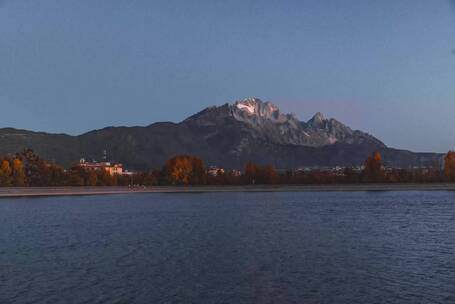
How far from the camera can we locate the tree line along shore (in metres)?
170

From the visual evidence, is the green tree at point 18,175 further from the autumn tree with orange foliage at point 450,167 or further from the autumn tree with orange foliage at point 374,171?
the autumn tree with orange foliage at point 450,167

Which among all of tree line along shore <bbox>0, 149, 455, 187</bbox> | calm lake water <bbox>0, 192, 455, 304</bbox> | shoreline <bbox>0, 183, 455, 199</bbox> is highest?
tree line along shore <bbox>0, 149, 455, 187</bbox>

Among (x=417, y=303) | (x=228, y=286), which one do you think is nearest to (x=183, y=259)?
(x=228, y=286)

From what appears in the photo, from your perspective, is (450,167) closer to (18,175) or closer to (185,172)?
(185,172)

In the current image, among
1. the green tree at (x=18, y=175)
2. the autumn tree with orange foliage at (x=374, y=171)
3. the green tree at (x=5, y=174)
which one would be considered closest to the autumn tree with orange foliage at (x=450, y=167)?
the autumn tree with orange foliage at (x=374, y=171)

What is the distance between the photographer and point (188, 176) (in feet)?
596

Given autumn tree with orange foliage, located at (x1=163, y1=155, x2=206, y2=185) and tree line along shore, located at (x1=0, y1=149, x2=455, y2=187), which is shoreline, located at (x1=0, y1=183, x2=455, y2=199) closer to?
autumn tree with orange foliage, located at (x1=163, y1=155, x2=206, y2=185)

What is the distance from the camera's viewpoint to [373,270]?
99.2ft

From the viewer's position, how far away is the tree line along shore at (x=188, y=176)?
6693 inches

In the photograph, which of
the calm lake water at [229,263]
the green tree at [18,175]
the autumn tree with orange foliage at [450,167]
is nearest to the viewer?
the calm lake water at [229,263]

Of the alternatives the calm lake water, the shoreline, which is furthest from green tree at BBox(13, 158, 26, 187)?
the calm lake water

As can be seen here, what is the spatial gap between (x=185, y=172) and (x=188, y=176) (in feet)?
6.29

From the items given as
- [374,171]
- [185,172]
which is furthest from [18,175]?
[374,171]

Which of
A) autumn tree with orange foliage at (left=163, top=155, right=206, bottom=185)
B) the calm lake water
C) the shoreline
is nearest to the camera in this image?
the calm lake water
